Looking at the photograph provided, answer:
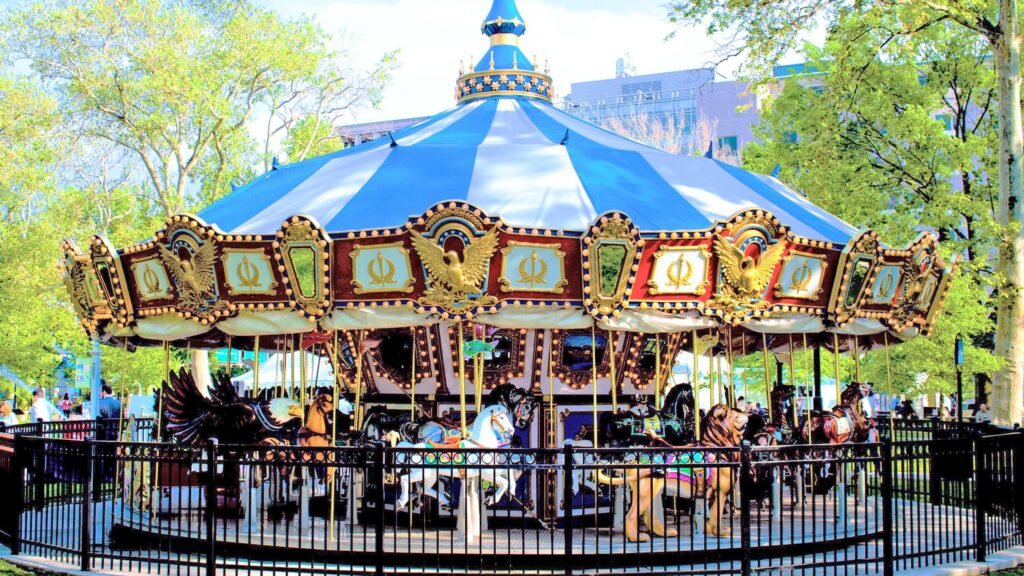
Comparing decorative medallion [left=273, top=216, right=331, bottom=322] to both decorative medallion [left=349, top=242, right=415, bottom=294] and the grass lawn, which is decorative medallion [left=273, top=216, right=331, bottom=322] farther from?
the grass lawn

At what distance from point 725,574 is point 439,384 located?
478 centimetres

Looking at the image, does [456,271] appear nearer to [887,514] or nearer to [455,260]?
[455,260]

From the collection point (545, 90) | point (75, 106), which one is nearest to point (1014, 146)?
point (545, 90)

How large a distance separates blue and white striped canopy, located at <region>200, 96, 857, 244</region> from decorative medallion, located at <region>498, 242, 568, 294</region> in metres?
0.31

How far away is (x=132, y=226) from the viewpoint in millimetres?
31578

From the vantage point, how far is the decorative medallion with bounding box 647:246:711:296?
10.7 meters

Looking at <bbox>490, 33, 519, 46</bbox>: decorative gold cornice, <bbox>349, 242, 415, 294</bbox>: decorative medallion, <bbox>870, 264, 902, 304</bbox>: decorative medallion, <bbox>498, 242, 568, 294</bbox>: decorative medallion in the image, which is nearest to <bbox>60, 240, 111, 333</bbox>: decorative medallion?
<bbox>349, 242, 415, 294</bbox>: decorative medallion

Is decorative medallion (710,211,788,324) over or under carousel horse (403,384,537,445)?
over

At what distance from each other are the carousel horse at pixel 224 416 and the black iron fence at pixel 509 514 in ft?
1.82

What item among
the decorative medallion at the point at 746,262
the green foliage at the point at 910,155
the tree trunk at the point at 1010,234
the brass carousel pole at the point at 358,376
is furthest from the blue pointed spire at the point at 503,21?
the green foliage at the point at 910,155

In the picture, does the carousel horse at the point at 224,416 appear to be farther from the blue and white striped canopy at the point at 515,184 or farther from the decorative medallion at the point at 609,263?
the decorative medallion at the point at 609,263

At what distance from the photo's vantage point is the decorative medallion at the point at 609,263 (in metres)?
10.3

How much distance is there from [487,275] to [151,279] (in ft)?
12.9

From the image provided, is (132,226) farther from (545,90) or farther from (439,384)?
(439,384)
